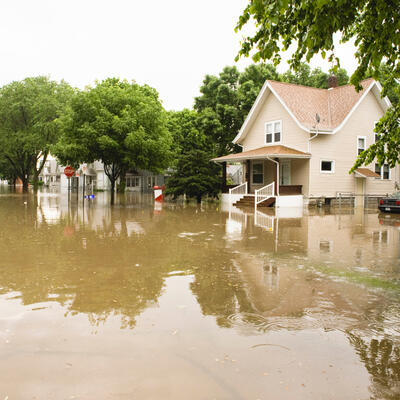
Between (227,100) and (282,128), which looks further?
(227,100)

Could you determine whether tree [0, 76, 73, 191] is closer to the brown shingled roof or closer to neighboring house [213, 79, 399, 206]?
neighboring house [213, 79, 399, 206]

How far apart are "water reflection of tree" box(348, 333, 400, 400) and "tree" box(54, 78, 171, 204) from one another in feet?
64.3

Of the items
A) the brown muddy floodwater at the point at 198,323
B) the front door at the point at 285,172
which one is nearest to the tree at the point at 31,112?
the front door at the point at 285,172

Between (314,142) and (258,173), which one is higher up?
(314,142)

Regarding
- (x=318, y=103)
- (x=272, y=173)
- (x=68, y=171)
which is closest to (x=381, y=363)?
(x=68, y=171)

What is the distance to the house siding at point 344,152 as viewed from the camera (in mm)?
27562

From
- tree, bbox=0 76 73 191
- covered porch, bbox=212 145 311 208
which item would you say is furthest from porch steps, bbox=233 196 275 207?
tree, bbox=0 76 73 191

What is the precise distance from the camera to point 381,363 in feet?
12.2

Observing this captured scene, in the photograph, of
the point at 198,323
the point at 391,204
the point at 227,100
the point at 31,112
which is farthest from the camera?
the point at 31,112

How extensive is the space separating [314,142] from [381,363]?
82.2 ft

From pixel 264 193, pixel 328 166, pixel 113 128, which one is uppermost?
pixel 113 128

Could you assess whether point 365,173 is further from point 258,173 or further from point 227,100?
point 227,100

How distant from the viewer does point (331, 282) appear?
264 inches

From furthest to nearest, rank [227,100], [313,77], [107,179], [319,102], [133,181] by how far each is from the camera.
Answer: [107,179] < [133,181] < [313,77] < [227,100] < [319,102]
